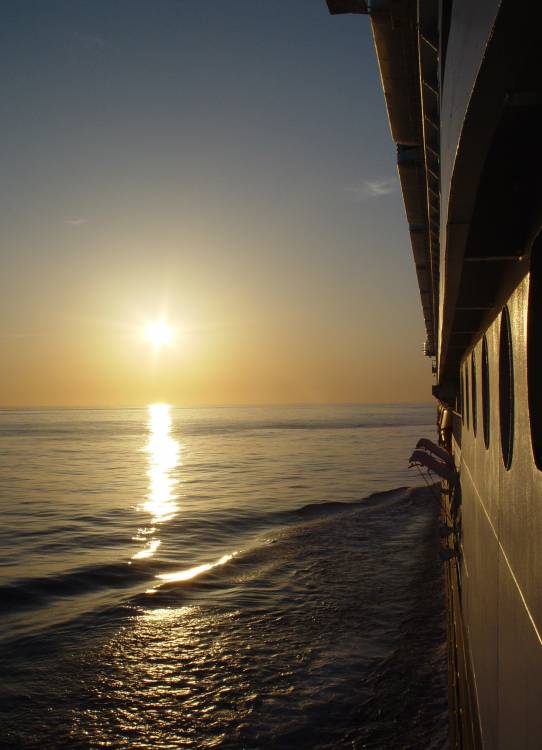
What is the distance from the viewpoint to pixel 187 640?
13688mm

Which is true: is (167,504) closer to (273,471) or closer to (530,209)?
(273,471)

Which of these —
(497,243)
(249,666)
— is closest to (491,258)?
(497,243)

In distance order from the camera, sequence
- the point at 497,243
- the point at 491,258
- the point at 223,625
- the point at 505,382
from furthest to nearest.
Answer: the point at 223,625 < the point at 505,382 < the point at 491,258 < the point at 497,243

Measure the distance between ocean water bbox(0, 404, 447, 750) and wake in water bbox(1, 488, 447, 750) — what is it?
0.04 m

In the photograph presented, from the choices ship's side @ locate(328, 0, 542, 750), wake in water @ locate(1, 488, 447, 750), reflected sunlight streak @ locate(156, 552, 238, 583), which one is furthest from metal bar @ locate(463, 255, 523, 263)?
reflected sunlight streak @ locate(156, 552, 238, 583)

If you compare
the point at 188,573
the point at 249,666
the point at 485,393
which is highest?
the point at 485,393

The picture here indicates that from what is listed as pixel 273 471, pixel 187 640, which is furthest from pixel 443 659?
pixel 273 471

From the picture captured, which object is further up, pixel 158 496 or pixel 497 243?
pixel 497 243

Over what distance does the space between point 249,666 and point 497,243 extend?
428 inches

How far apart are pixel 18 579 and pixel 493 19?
2023cm

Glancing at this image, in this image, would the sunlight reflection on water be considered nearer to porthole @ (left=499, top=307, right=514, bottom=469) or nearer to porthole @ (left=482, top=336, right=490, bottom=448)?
porthole @ (left=482, top=336, right=490, bottom=448)

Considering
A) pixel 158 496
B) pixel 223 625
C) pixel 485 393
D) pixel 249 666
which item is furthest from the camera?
pixel 158 496

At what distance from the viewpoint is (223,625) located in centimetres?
1466

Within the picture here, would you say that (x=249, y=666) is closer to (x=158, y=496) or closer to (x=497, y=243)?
(x=497, y=243)
